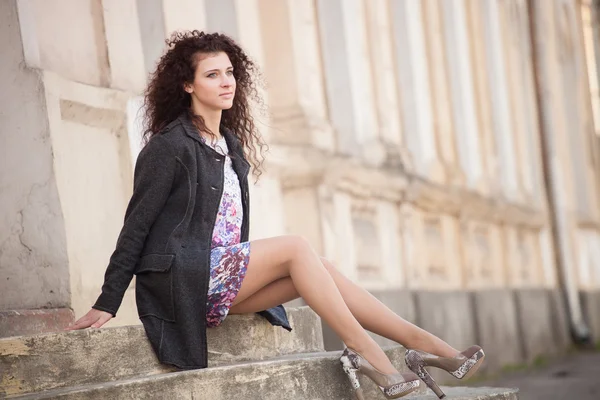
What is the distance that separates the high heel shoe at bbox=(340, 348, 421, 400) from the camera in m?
4.47

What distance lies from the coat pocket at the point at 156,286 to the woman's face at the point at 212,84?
0.73 m

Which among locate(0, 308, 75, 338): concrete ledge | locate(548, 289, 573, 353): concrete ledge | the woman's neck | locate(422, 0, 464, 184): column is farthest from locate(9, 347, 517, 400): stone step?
locate(548, 289, 573, 353): concrete ledge

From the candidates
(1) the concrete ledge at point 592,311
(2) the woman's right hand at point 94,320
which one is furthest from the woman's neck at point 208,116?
(1) the concrete ledge at point 592,311

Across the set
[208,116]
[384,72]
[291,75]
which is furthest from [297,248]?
[384,72]

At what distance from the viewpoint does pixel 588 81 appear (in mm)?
19297

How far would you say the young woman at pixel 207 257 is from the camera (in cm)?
436

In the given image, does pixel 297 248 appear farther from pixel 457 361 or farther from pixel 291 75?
pixel 291 75

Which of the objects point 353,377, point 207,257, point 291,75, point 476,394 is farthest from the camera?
point 291,75

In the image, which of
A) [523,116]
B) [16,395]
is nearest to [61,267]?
[16,395]

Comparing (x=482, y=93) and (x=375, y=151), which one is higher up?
(x=482, y=93)

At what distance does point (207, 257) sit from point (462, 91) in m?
9.15

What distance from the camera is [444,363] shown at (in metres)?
4.82

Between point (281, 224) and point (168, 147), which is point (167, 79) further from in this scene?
point (281, 224)

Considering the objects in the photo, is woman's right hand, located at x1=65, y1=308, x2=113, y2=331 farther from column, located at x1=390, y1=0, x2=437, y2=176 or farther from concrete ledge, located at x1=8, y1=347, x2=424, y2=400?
column, located at x1=390, y1=0, x2=437, y2=176
